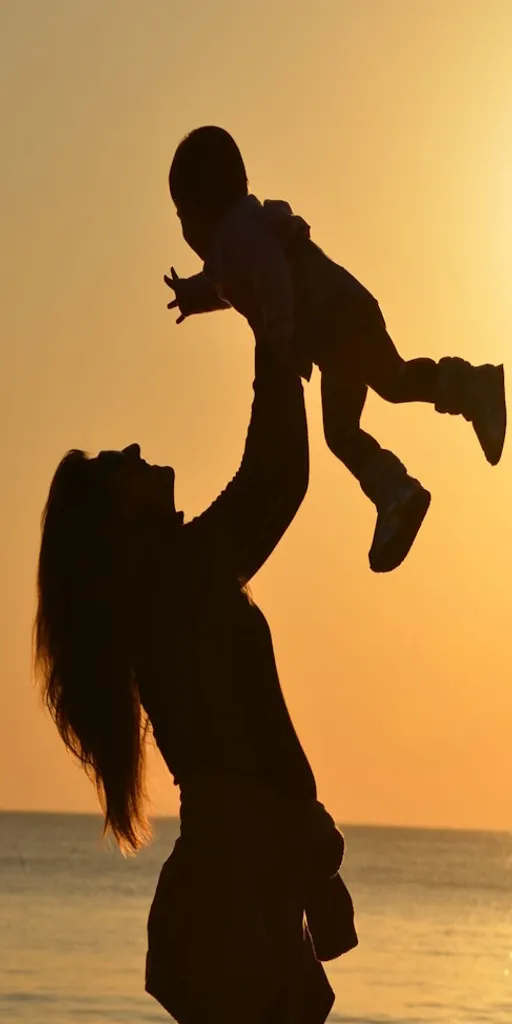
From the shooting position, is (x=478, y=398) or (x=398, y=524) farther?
(x=478, y=398)

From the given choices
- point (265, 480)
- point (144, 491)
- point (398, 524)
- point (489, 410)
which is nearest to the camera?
point (265, 480)

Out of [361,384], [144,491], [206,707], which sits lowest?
[206,707]

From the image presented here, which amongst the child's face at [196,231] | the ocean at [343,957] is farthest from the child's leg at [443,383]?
the ocean at [343,957]

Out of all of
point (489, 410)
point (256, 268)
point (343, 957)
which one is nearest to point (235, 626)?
point (256, 268)

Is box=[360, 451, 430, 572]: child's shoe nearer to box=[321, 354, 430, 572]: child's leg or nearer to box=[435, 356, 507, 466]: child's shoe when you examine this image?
box=[321, 354, 430, 572]: child's leg

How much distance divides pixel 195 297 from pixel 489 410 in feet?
2.37

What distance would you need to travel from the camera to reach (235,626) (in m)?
3.29

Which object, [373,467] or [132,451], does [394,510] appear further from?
[132,451]

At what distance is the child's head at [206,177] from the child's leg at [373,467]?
1.66ft

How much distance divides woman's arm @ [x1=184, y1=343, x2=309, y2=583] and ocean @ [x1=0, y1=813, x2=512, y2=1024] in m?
0.80

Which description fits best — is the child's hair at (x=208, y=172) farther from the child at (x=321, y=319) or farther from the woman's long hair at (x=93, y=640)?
the woman's long hair at (x=93, y=640)

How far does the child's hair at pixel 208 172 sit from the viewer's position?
12.4ft

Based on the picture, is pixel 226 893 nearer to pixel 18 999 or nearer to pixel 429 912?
pixel 18 999

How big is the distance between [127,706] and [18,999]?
1935cm
